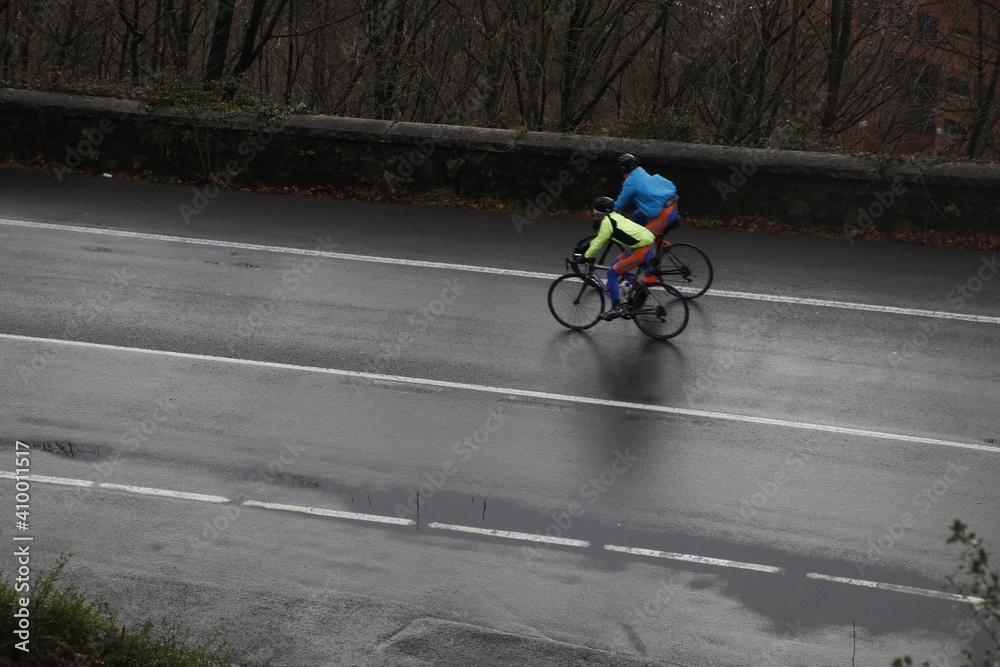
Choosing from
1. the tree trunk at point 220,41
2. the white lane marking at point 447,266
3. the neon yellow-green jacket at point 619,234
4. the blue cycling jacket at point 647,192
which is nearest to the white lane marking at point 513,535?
the neon yellow-green jacket at point 619,234

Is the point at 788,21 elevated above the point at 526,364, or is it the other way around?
the point at 788,21

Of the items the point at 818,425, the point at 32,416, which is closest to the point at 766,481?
the point at 818,425

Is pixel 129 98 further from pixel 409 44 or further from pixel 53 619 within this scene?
pixel 53 619

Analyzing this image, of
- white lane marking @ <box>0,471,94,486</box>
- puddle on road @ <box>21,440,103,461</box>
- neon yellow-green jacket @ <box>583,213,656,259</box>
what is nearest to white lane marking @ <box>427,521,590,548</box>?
white lane marking @ <box>0,471,94,486</box>

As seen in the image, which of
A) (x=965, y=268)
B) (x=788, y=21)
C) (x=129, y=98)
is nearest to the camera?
(x=965, y=268)

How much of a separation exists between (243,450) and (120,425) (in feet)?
4.03

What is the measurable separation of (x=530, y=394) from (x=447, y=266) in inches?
151

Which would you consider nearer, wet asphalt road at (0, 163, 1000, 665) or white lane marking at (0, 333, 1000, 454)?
wet asphalt road at (0, 163, 1000, 665)

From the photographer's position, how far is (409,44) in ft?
69.3

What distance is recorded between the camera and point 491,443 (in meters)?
8.98

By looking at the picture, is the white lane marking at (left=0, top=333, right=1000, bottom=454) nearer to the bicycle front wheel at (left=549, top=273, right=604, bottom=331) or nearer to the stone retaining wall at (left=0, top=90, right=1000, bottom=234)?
the bicycle front wheel at (left=549, top=273, right=604, bottom=331)

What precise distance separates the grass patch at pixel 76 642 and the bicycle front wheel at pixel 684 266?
7867 mm

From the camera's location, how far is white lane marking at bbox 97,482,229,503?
787cm

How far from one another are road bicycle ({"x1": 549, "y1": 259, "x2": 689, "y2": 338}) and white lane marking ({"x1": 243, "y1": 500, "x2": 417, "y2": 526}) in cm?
452
